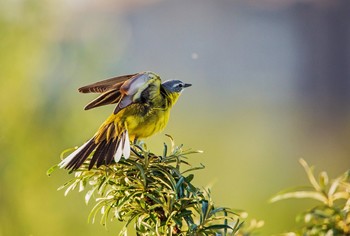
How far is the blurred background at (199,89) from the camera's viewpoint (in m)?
1.70

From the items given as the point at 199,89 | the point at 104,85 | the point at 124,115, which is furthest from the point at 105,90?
the point at 199,89

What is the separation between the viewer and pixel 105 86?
2.73 ft

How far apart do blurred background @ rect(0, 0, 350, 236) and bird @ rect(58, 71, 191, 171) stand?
4.9 inches

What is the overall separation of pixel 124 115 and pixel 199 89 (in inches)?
164

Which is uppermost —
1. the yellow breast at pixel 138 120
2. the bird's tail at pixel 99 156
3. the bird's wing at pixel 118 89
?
the yellow breast at pixel 138 120

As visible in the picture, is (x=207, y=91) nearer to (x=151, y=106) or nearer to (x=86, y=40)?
(x=86, y=40)

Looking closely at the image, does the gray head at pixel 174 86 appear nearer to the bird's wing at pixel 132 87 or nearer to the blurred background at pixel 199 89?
the bird's wing at pixel 132 87

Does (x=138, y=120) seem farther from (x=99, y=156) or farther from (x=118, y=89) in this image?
(x=99, y=156)

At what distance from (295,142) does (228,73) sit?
4.33ft

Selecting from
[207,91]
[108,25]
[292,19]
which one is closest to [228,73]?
[207,91]

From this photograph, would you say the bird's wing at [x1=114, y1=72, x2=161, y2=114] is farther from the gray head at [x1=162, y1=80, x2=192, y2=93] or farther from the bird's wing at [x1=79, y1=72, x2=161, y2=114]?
the gray head at [x1=162, y1=80, x2=192, y2=93]

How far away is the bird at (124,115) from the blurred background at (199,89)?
124 millimetres

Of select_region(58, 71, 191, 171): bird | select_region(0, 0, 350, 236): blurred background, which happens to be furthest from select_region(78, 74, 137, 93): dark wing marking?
select_region(0, 0, 350, 236): blurred background

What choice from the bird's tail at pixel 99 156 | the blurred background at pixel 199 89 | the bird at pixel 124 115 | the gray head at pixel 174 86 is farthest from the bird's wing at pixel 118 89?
the gray head at pixel 174 86
